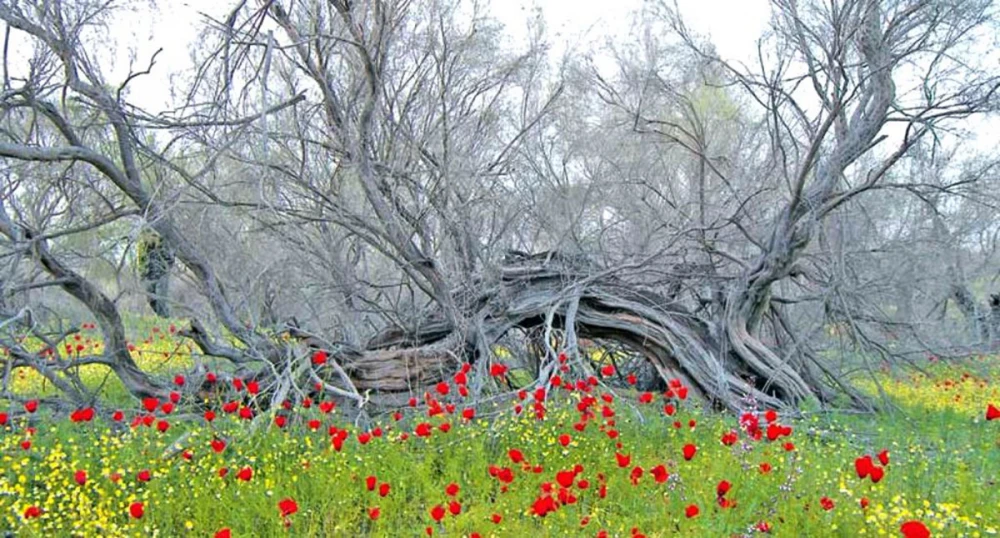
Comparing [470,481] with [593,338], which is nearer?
[470,481]

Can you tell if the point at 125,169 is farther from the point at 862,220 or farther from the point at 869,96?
the point at 862,220

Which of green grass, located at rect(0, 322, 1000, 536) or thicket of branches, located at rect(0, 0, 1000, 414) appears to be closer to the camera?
green grass, located at rect(0, 322, 1000, 536)

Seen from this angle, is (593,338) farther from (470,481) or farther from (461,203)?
(470,481)

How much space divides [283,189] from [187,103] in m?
1.47

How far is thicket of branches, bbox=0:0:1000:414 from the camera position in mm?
5562

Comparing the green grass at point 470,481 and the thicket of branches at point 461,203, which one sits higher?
the thicket of branches at point 461,203

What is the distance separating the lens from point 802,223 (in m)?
6.93

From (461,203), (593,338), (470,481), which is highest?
(461,203)

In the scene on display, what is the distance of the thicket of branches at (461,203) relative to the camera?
556 centimetres

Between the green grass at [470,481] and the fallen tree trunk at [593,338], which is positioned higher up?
the fallen tree trunk at [593,338]

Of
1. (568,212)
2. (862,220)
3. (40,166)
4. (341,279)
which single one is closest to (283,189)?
(341,279)

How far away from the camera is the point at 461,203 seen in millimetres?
6656

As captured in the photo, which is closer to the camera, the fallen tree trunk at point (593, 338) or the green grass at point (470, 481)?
the green grass at point (470, 481)

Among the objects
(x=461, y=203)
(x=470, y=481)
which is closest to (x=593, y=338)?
(x=461, y=203)
